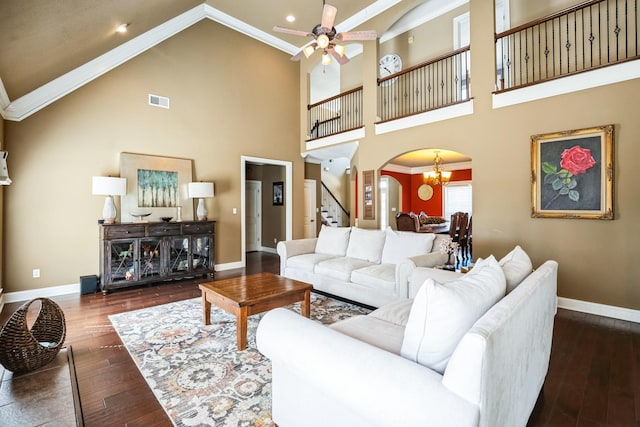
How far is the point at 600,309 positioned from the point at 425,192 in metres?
6.98

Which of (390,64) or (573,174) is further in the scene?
(390,64)

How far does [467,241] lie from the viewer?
258 inches

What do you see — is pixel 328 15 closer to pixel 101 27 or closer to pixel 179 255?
pixel 101 27

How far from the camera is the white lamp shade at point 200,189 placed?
17.8 feet

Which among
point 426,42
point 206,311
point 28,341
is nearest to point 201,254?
point 206,311

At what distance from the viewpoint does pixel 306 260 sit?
4387mm

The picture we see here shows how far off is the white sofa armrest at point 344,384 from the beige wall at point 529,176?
3.79m

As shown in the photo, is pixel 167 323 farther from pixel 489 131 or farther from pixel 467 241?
pixel 467 241

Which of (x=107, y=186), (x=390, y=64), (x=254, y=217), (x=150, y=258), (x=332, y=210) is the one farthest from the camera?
(x=332, y=210)

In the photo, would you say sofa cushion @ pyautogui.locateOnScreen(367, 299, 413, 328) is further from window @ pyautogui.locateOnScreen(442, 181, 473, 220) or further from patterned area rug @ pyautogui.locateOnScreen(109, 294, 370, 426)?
window @ pyautogui.locateOnScreen(442, 181, 473, 220)

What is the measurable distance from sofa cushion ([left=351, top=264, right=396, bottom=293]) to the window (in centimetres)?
700

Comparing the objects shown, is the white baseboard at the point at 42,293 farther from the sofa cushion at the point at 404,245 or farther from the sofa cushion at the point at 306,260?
the sofa cushion at the point at 404,245

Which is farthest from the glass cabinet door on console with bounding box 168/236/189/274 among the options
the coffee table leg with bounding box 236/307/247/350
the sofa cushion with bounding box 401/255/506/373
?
the sofa cushion with bounding box 401/255/506/373

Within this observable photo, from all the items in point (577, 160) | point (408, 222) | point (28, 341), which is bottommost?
point (28, 341)
